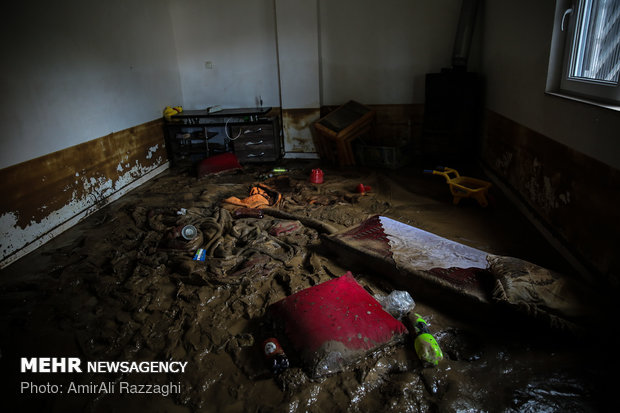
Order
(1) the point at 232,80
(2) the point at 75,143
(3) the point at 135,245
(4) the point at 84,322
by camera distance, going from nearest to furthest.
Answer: (4) the point at 84,322 < (3) the point at 135,245 < (2) the point at 75,143 < (1) the point at 232,80

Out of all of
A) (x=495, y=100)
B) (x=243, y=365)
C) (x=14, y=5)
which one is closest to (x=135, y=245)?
(x=243, y=365)

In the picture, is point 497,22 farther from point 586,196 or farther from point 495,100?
point 586,196

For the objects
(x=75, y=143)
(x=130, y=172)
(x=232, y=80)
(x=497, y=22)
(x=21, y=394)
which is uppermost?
(x=497, y=22)

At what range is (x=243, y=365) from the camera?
6.84 ft

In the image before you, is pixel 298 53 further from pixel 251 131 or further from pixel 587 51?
pixel 587 51

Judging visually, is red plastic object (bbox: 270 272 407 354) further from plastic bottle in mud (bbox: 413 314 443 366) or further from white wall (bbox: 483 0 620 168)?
white wall (bbox: 483 0 620 168)

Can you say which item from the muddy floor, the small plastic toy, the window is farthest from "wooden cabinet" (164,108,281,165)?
the window

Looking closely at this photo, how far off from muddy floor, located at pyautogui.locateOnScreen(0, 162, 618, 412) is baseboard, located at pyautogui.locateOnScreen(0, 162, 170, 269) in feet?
0.29

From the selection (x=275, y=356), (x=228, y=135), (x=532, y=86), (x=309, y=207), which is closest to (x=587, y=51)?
(x=532, y=86)

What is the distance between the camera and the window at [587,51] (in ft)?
8.42

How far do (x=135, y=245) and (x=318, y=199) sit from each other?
2.16 metres

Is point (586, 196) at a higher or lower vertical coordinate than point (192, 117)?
lower

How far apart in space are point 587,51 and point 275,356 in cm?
344

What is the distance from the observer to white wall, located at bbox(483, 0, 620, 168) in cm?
246
